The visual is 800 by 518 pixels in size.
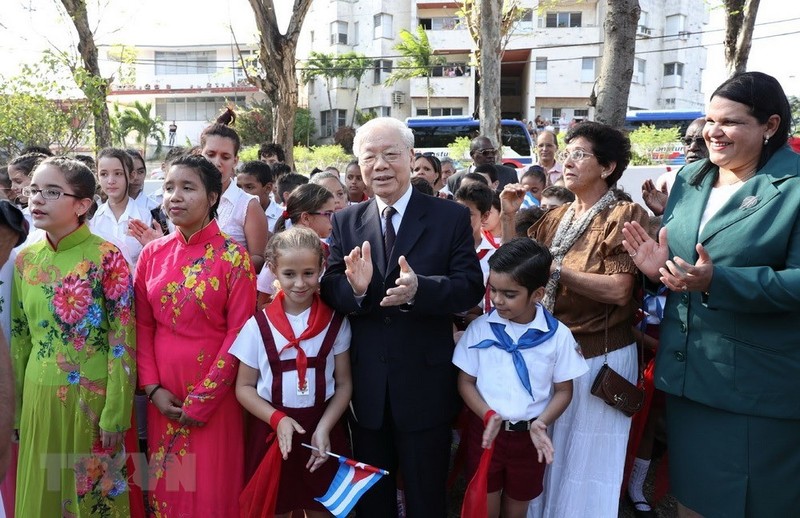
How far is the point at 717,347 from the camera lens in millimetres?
2418

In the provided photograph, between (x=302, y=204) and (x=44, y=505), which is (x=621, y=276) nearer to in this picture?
(x=302, y=204)

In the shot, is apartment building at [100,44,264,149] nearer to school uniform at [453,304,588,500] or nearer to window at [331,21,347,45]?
window at [331,21,347,45]

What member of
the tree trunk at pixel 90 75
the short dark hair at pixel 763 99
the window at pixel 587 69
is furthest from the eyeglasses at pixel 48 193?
the window at pixel 587 69

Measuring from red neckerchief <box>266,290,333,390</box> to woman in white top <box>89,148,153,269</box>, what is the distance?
160 cm

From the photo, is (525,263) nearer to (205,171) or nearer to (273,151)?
(205,171)

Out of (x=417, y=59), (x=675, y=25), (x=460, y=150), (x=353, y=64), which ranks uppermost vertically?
(x=675, y=25)

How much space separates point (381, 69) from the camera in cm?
3509

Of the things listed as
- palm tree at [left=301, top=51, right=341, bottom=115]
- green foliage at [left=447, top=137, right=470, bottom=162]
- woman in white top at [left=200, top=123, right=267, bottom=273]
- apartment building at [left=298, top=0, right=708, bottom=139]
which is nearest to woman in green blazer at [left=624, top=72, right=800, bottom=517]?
woman in white top at [left=200, top=123, right=267, bottom=273]

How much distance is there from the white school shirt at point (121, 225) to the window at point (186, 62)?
144ft

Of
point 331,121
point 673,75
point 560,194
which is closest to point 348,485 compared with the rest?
point 560,194

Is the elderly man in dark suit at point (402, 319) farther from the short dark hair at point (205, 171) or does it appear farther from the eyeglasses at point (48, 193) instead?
the eyeglasses at point (48, 193)

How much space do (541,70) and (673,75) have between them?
8.36 meters

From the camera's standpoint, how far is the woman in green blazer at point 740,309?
7.39 feet

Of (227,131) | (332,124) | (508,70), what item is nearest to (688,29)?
(508,70)
